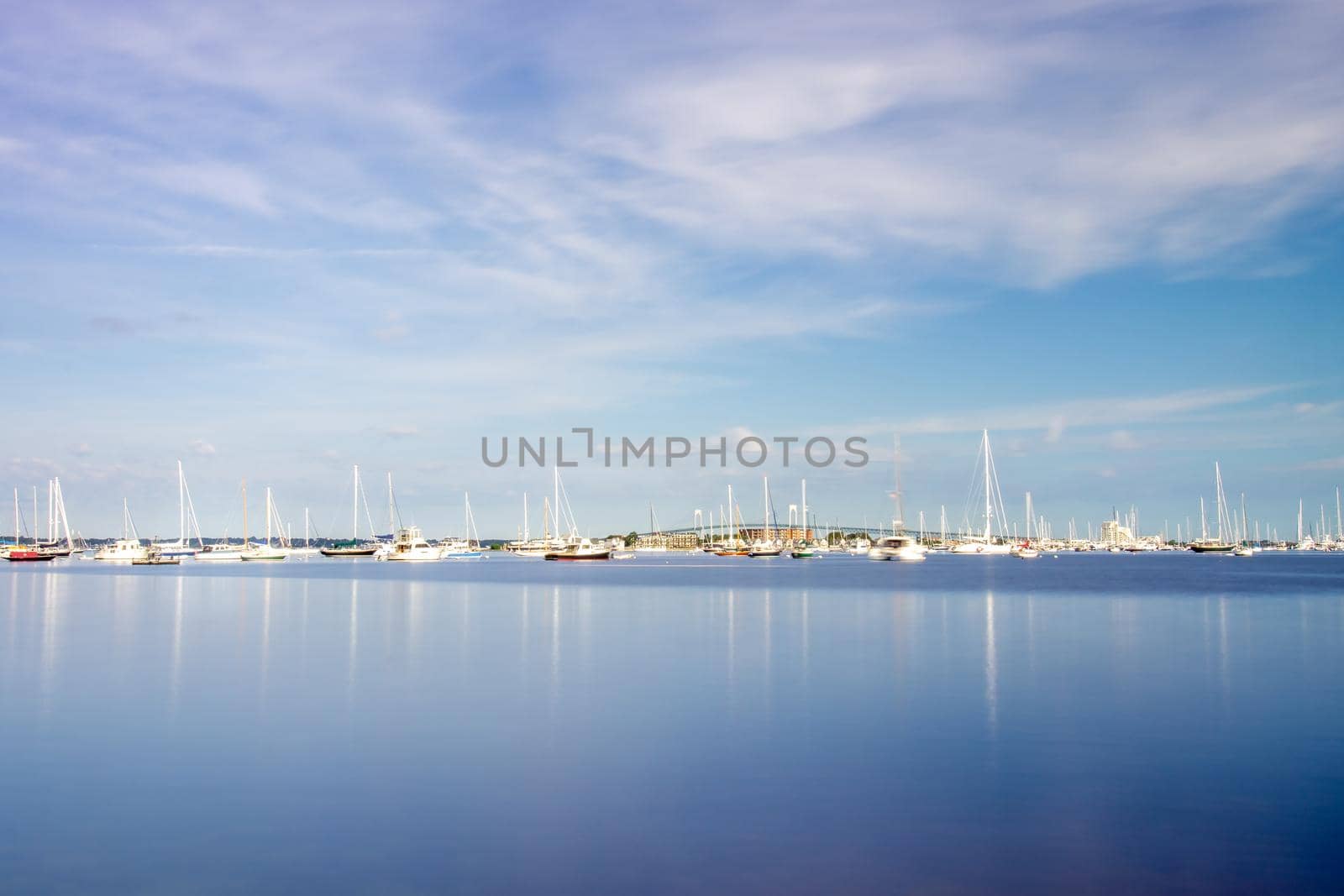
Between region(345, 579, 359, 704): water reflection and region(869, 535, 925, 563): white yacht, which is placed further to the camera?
region(869, 535, 925, 563): white yacht

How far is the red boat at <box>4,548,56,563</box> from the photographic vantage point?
132m

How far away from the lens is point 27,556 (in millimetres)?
132875

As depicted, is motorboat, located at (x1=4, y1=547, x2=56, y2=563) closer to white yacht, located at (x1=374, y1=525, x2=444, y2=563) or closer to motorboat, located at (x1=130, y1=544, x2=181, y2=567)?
motorboat, located at (x1=130, y1=544, x2=181, y2=567)

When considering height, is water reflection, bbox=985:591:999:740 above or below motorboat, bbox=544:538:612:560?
below

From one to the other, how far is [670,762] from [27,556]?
141529 mm

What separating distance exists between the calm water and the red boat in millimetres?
111648

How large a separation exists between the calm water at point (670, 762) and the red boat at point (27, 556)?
111648 millimetres

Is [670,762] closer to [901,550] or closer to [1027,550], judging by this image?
[901,550]

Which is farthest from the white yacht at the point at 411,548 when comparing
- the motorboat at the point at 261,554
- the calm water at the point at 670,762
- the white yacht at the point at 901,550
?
the calm water at the point at 670,762

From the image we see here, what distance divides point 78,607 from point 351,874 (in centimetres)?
4567

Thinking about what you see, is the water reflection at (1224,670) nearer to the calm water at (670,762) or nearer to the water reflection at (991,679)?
the calm water at (670,762)

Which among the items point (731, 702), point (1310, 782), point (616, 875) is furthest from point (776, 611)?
point (616, 875)

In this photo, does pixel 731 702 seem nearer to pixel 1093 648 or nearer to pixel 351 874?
pixel 351 874

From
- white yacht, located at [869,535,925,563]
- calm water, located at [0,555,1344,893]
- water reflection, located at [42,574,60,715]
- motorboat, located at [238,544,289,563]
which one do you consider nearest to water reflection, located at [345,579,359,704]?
calm water, located at [0,555,1344,893]
